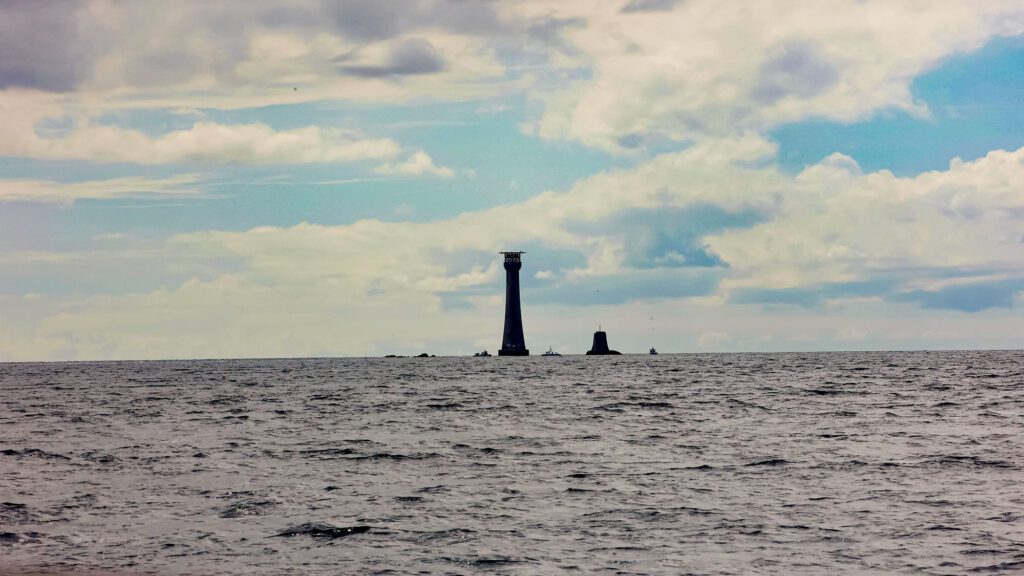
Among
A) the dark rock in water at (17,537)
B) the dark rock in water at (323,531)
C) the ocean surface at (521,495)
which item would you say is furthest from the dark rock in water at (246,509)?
the dark rock in water at (17,537)

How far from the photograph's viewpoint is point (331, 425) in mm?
51500

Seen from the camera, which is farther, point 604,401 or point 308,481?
point 604,401

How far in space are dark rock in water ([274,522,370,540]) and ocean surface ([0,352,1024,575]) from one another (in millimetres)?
93

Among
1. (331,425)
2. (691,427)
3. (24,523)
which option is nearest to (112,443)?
(331,425)

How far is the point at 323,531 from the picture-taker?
23.0 m

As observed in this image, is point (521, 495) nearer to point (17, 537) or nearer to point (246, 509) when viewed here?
point (246, 509)

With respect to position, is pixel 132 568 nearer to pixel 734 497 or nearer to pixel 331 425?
pixel 734 497

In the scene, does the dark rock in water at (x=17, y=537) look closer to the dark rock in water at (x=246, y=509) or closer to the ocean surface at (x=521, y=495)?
the ocean surface at (x=521, y=495)

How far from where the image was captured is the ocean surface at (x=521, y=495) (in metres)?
20.5

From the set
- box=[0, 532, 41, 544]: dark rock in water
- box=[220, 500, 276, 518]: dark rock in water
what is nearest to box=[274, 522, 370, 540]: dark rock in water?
box=[220, 500, 276, 518]: dark rock in water

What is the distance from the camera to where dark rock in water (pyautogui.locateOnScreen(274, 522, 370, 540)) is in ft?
74.2

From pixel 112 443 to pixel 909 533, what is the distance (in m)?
31.6

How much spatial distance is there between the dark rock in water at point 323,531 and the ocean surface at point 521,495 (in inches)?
3.7

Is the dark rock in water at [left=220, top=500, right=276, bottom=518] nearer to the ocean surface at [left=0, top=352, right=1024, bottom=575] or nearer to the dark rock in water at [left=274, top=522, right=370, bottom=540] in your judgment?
the ocean surface at [left=0, top=352, right=1024, bottom=575]
